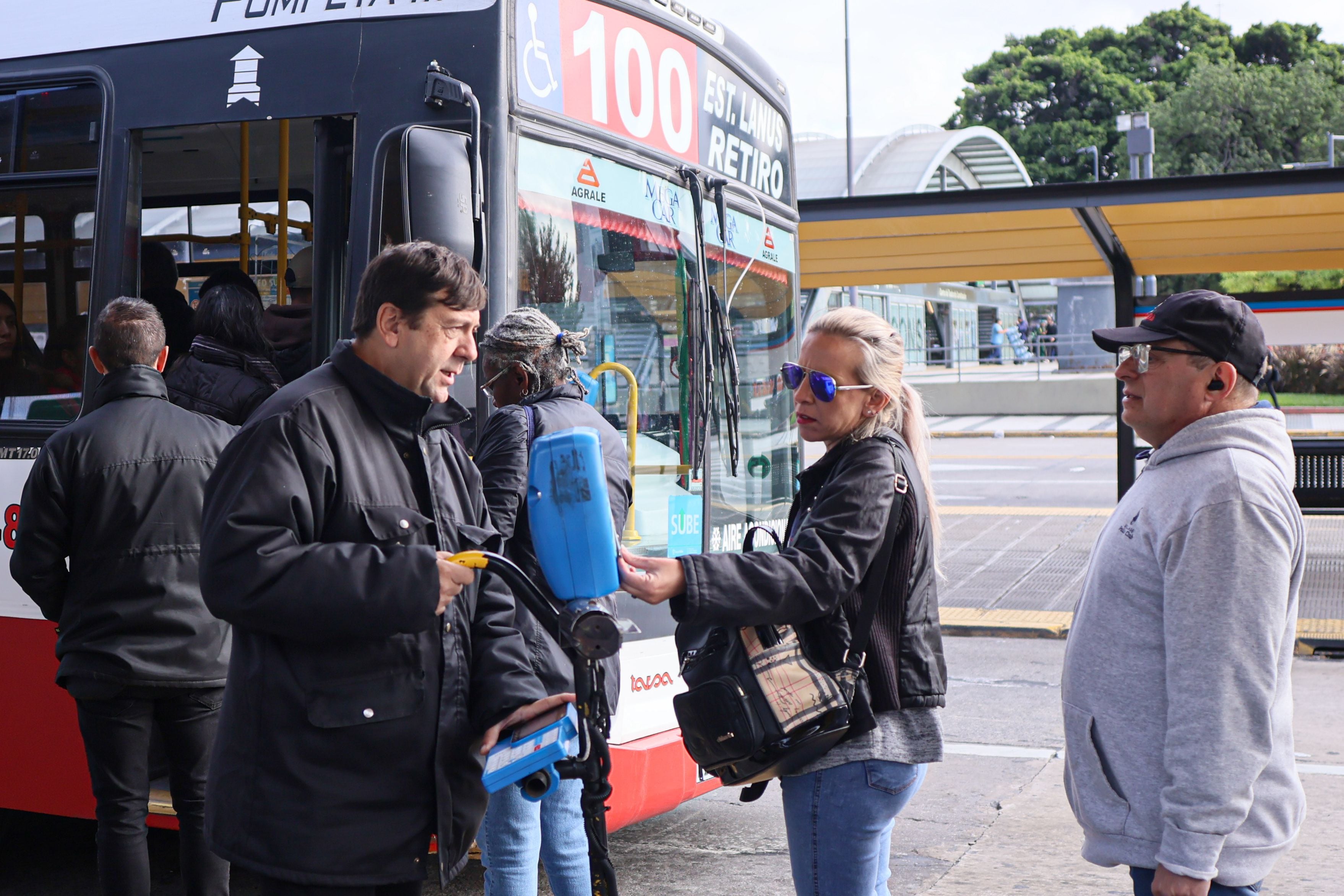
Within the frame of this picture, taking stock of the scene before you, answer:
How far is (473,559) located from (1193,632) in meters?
1.20

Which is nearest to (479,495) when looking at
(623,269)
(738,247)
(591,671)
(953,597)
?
(591,671)

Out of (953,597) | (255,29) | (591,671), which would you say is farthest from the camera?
(953,597)

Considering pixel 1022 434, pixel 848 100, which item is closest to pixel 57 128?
pixel 1022 434

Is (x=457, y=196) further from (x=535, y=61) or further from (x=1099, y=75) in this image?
(x=1099, y=75)

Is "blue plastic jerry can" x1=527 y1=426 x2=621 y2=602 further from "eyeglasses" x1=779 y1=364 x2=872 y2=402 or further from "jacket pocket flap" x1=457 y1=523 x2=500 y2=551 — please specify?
"eyeglasses" x1=779 y1=364 x2=872 y2=402

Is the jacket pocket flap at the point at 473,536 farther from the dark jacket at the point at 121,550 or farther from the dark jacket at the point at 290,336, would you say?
the dark jacket at the point at 290,336

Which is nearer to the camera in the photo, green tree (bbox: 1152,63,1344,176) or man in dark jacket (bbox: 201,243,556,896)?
man in dark jacket (bbox: 201,243,556,896)

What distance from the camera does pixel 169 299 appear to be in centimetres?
499

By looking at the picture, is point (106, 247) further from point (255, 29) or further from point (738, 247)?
point (738, 247)

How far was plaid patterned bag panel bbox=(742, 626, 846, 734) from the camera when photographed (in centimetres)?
248

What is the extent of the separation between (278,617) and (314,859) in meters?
0.42

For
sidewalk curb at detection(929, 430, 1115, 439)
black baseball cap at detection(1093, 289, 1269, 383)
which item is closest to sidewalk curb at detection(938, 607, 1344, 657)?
black baseball cap at detection(1093, 289, 1269, 383)

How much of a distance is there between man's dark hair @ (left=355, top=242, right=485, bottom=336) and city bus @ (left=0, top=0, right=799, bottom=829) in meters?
1.16

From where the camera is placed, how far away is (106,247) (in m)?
4.40
